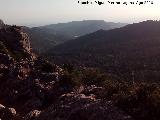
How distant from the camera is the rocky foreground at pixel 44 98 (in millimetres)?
25562

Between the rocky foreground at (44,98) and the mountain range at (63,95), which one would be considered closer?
the mountain range at (63,95)

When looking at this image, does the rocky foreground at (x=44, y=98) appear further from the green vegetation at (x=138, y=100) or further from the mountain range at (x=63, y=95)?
the green vegetation at (x=138, y=100)

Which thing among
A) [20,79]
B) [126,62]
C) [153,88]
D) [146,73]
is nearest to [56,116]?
[153,88]

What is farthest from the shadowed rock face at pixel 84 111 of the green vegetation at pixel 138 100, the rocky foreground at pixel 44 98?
the green vegetation at pixel 138 100

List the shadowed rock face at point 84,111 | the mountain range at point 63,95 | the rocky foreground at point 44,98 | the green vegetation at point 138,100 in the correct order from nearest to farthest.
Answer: the green vegetation at point 138,100
the shadowed rock face at point 84,111
the mountain range at point 63,95
the rocky foreground at point 44,98

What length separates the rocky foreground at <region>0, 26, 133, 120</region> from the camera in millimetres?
25562

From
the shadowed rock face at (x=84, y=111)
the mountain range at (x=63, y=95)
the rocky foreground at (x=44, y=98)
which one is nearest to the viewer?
the shadowed rock face at (x=84, y=111)

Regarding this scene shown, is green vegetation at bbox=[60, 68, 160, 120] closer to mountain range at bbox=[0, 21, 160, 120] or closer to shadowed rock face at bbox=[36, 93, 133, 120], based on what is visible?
mountain range at bbox=[0, 21, 160, 120]

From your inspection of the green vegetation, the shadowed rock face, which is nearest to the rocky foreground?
the shadowed rock face

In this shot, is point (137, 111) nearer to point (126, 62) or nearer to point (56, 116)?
point (56, 116)

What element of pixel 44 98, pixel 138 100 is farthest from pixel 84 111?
pixel 44 98

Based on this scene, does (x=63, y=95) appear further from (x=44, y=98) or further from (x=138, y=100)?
(x=44, y=98)

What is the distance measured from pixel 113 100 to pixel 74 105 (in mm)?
3193

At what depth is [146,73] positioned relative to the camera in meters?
154
